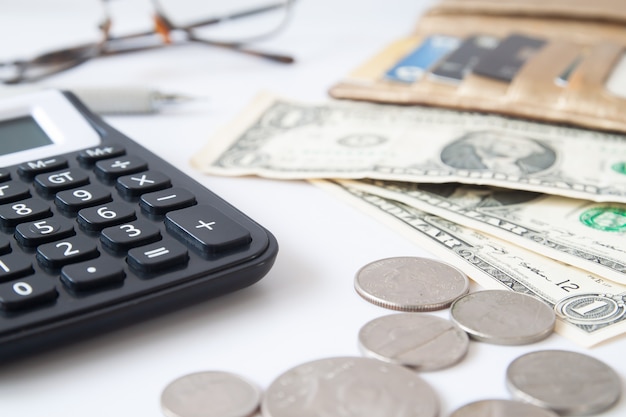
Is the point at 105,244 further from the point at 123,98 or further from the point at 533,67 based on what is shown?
the point at 533,67

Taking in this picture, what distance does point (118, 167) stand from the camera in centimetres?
47

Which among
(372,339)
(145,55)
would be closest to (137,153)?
(372,339)

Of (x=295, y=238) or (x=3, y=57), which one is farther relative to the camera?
(x=3, y=57)

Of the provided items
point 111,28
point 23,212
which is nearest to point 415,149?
point 23,212

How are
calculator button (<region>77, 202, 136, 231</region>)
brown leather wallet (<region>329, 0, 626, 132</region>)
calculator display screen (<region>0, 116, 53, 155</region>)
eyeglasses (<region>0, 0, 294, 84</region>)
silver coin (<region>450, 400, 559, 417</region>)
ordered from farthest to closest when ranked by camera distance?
eyeglasses (<region>0, 0, 294, 84</region>) → brown leather wallet (<region>329, 0, 626, 132</region>) → calculator display screen (<region>0, 116, 53, 155</region>) → calculator button (<region>77, 202, 136, 231</region>) → silver coin (<region>450, 400, 559, 417</region>)

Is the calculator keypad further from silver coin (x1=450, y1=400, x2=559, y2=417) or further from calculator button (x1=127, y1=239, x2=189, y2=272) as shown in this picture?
silver coin (x1=450, y1=400, x2=559, y2=417)

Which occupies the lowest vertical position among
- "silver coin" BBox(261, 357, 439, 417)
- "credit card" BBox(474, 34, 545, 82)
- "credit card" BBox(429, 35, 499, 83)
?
"silver coin" BBox(261, 357, 439, 417)

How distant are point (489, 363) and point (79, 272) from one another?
0.18m

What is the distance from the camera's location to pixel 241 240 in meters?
0.39

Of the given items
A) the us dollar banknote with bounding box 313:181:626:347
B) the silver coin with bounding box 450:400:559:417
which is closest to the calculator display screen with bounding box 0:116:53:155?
the us dollar banknote with bounding box 313:181:626:347

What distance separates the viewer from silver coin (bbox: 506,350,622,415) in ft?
1.00

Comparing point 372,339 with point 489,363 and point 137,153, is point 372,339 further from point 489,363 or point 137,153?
point 137,153

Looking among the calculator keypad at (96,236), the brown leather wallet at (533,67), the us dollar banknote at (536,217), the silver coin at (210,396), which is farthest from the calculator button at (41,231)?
the brown leather wallet at (533,67)

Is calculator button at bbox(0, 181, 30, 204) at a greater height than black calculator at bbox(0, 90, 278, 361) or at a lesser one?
greater
